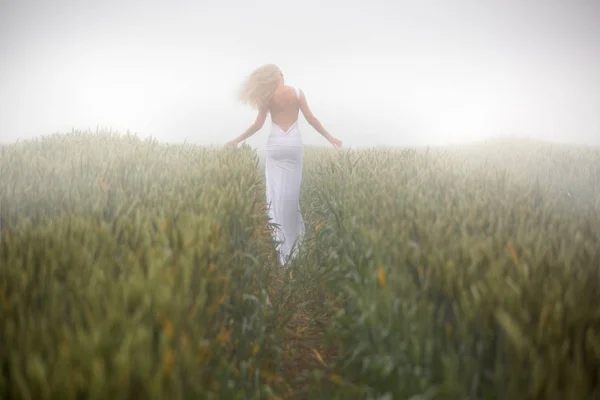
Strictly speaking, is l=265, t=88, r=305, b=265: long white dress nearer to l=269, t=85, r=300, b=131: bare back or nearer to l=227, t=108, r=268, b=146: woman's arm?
l=269, t=85, r=300, b=131: bare back

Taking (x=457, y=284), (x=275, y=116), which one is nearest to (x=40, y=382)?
(x=457, y=284)

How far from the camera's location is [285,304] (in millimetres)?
3203

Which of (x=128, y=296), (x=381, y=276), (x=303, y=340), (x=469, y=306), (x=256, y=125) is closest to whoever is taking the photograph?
(x=128, y=296)

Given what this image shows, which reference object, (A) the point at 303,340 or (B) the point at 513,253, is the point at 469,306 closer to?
(B) the point at 513,253

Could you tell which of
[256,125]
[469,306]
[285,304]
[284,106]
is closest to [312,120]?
[284,106]

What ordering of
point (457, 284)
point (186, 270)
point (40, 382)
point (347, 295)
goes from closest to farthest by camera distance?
point (40, 382), point (186, 270), point (457, 284), point (347, 295)

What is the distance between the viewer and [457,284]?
5.37 ft

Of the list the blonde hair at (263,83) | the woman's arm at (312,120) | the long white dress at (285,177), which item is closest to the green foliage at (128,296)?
the long white dress at (285,177)

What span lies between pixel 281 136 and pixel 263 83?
653 mm

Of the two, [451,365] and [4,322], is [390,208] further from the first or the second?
[4,322]

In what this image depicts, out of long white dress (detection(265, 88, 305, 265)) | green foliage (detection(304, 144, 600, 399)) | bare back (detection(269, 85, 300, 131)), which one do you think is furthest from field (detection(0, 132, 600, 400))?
bare back (detection(269, 85, 300, 131))

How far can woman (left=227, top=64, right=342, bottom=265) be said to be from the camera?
4.61 meters

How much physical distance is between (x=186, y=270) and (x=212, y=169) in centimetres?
260

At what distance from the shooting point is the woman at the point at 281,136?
4.61m
